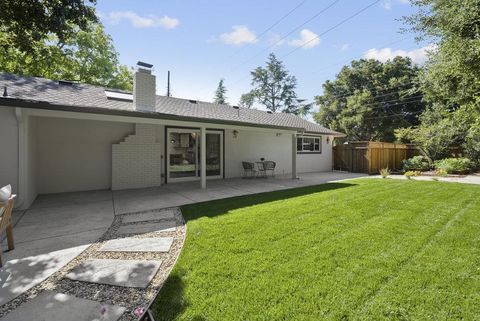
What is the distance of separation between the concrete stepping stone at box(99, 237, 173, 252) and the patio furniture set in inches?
318

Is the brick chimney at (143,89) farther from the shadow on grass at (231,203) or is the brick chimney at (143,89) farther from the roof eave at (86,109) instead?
the shadow on grass at (231,203)

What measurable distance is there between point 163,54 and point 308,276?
16002mm

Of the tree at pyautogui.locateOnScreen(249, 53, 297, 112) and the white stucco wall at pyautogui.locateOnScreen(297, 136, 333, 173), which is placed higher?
the tree at pyautogui.locateOnScreen(249, 53, 297, 112)

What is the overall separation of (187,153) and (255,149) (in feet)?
12.8

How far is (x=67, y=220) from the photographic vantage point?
545 cm

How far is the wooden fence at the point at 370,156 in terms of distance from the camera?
15.4 m

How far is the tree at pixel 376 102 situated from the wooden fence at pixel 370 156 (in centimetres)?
1006

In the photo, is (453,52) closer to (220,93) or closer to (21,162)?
(21,162)

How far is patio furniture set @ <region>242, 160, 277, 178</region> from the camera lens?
1227cm

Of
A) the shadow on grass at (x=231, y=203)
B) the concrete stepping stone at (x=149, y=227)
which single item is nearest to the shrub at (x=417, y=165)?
the shadow on grass at (x=231, y=203)

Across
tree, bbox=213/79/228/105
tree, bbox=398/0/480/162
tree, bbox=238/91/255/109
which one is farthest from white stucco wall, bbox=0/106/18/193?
tree, bbox=213/79/228/105

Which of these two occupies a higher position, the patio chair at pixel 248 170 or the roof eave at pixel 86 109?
the roof eave at pixel 86 109

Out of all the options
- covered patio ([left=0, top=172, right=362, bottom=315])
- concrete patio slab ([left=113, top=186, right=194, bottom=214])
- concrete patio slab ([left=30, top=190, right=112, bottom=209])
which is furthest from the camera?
concrete patio slab ([left=30, top=190, right=112, bottom=209])

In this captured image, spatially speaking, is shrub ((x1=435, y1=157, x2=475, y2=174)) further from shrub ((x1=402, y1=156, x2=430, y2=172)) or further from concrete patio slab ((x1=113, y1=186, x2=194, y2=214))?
concrete patio slab ((x1=113, y1=186, x2=194, y2=214))
